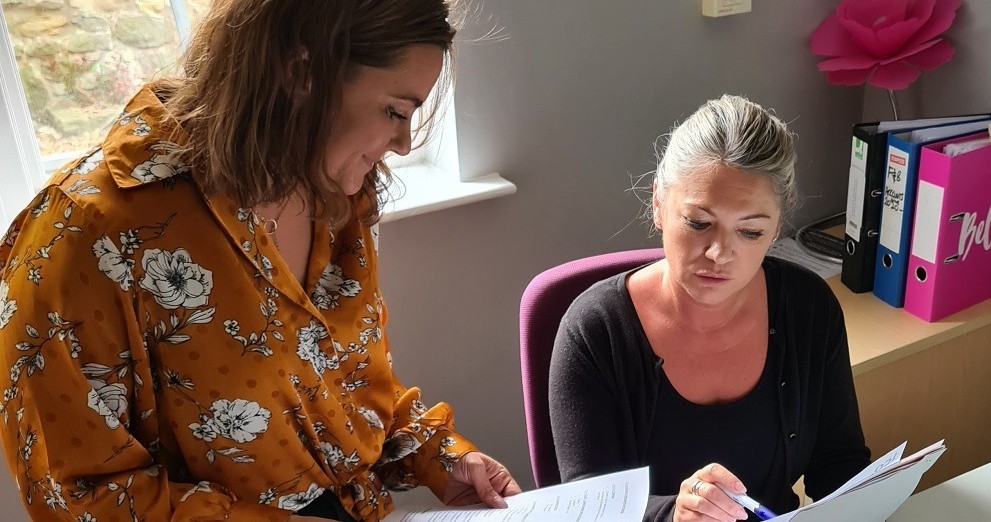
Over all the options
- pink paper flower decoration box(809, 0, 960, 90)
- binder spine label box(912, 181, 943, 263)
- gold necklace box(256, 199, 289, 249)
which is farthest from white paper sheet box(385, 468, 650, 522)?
pink paper flower decoration box(809, 0, 960, 90)

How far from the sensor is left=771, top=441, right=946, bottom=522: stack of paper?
995mm

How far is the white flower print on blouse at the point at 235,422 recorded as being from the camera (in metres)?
1.05

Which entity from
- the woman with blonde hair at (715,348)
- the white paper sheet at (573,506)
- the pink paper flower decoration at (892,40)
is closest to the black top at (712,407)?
the woman with blonde hair at (715,348)

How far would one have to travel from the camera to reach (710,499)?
1.15 metres

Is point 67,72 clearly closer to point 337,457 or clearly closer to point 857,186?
point 337,457

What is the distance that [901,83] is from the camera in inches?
74.4

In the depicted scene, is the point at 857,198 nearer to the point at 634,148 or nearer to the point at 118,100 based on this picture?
the point at 634,148

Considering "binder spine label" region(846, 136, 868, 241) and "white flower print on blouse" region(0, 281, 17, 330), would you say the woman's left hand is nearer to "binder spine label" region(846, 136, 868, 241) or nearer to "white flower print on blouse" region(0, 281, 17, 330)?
"white flower print on blouse" region(0, 281, 17, 330)

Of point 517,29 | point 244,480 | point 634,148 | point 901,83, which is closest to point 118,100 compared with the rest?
point 517,29

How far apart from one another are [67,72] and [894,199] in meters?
1.54

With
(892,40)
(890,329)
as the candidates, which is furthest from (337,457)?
(892,40)

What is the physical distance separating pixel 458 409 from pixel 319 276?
85 centimetres

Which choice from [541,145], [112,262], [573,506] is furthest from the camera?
[541,145]

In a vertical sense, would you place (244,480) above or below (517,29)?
below
